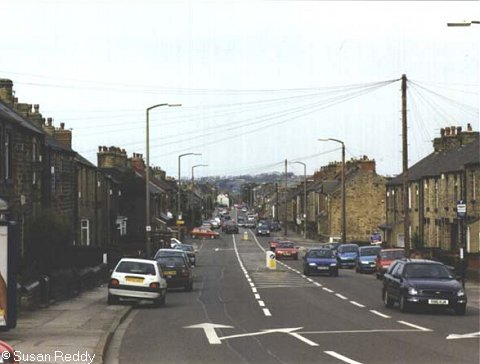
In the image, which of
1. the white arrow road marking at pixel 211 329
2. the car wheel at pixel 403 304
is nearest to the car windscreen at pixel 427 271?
the car wheel at pixel 403 304

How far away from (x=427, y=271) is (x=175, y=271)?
39.8 ft

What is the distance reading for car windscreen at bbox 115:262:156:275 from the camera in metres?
25.5

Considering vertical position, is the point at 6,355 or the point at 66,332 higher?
the point at 6,355

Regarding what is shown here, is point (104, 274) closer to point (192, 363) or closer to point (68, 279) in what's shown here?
point (68, 279)

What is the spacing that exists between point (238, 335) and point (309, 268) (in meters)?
27.9

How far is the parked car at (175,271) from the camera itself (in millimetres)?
33094

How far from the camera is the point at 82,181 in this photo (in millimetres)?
49344

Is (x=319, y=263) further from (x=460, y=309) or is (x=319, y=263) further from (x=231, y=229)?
(x=231, y=229)

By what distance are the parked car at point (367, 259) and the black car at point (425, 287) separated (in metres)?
26.0

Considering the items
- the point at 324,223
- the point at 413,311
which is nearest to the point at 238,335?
the point at 413,311

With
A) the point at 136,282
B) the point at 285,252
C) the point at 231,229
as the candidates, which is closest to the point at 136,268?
the point at 136,282

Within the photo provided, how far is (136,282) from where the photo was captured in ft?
82.9


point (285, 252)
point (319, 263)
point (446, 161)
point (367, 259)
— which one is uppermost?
point (446, 161)

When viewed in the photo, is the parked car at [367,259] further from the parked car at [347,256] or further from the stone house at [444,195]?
the parked car at [347,256]
